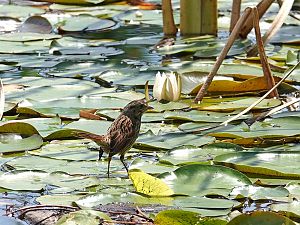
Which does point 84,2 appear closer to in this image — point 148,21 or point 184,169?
point 148,21

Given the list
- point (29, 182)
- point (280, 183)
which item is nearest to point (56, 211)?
point (29, 182)

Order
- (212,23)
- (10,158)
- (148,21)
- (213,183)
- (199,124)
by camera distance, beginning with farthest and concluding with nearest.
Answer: (148,21), (212,23), (199,124), (10,158), (213,183)

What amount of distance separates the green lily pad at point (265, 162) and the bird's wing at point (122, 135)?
386mm

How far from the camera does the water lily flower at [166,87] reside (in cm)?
506

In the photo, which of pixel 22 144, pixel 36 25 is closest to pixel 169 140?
pixel 22 144

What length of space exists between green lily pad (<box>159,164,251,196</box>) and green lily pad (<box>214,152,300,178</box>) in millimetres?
174

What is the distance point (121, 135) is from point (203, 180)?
0.44 m

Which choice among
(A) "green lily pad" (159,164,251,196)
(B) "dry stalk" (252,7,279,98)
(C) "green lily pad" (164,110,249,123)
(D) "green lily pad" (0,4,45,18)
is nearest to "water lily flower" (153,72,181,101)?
(C) "green lily pad" (164,110,249,123)

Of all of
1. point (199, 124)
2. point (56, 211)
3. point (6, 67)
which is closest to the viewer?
point (56, 211)

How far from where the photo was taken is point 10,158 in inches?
164

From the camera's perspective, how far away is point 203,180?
145 inches

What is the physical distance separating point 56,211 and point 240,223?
77cm

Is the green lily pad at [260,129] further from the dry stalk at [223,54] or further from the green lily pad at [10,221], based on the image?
the green lily pad at [10,221]

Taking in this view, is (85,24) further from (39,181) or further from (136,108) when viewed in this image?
(39,181)
